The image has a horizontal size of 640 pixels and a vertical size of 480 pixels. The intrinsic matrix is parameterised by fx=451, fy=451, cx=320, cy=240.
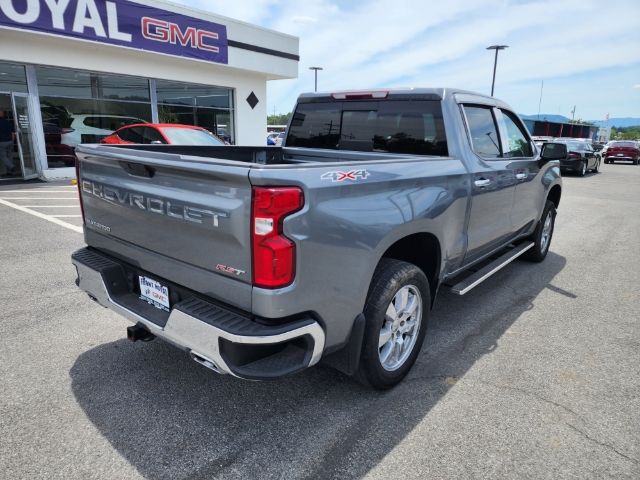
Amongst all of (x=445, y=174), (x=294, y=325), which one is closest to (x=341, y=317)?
(x=294, y=325)

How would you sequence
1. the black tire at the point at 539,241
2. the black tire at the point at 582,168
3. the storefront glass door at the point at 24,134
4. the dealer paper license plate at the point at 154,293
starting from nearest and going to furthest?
the dealer paper license plate at the point at 154,293 < the black tire at the point at 539,241 < the storefront glass door at the point at 24,134 < the black tire at the point at 582,168

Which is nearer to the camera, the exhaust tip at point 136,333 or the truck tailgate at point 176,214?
the truck tailgate at point 176,214

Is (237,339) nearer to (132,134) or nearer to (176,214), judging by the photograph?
(176,214)

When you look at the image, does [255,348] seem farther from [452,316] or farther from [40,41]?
[40,41]

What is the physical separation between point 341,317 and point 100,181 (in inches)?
71.7

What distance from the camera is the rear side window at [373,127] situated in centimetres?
361

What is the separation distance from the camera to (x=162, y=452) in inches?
93.9

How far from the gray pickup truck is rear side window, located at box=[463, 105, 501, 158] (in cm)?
2

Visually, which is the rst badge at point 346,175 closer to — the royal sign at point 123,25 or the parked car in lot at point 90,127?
the royal sign at point 123,25

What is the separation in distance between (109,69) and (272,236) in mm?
14517

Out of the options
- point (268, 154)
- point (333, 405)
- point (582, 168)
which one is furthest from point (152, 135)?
point (582, 168)

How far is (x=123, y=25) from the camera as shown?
1319cm

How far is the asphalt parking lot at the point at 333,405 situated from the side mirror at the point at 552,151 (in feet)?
5.32

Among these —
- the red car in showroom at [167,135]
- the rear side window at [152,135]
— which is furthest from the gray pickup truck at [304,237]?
the rear side window at [152,135]
